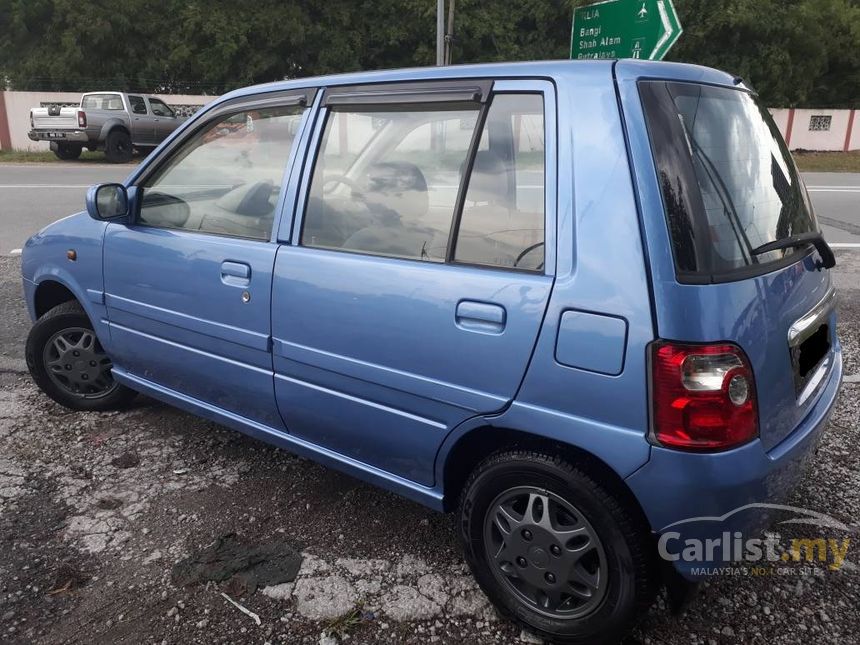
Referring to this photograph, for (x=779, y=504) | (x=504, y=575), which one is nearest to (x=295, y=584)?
(x=504, y=575)

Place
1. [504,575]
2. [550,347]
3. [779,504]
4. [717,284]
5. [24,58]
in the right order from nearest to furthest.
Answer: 1. [717,284]
2. [550,347]
3. [779,504]
4. [504,575]
5. [24,58]

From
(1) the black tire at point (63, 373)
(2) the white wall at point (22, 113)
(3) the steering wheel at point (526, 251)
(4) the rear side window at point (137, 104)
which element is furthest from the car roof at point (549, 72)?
(2) the white wall at point (22, 113)

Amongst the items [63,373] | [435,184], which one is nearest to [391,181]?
[435,184]

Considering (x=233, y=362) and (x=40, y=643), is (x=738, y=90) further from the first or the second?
(x=40, y=643)

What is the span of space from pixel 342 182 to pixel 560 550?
1.51 m

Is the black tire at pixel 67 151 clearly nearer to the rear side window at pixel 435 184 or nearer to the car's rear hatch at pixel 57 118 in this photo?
the car's rear hatch at pixel 57 118

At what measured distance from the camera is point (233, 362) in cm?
294

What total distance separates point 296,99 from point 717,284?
1795 mm

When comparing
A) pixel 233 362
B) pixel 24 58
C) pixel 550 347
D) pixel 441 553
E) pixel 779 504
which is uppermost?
pixel 24 58

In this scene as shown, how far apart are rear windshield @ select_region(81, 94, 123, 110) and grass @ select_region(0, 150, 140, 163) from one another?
150 centimetres

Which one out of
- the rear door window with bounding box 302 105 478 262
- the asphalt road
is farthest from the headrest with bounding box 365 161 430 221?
the asphalt road

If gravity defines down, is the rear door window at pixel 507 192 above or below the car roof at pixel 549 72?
below

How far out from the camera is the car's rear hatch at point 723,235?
1.90 m

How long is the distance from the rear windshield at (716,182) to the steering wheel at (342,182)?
3.54ft
